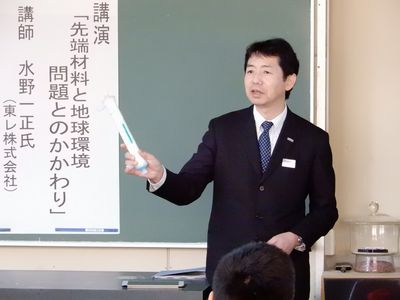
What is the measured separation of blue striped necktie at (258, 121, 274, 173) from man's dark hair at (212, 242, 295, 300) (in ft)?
4.10

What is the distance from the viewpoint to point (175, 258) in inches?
144

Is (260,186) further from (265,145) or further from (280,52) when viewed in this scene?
(280,52)

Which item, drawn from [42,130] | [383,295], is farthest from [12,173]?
[383,295]

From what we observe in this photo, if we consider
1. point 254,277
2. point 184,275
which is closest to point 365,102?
point 184,275

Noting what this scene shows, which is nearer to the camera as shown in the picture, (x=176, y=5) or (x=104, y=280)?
(x=104, y=280)

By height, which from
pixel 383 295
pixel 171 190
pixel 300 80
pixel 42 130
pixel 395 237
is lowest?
pixel 383 295

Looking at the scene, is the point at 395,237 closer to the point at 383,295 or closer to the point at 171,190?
the point at 383,295

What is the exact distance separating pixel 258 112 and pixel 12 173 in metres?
1.44

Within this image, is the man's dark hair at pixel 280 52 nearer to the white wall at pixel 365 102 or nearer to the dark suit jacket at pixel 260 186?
the dark suit jacket at pixel 260 186

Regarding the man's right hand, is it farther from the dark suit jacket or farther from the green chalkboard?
the green chalkboard

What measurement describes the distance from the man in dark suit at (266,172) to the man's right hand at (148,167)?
0.80 ft

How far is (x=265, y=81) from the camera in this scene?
2.79 metres

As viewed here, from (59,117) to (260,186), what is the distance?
1323mm

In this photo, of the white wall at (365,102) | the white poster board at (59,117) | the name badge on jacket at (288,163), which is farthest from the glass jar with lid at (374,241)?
the white poster board at (59,117)
